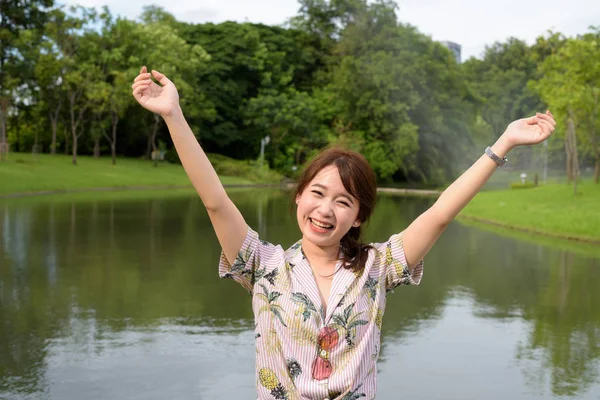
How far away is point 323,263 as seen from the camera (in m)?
2.64

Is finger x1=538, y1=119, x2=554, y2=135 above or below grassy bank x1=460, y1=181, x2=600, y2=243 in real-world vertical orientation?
above

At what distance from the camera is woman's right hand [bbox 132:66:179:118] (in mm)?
2406

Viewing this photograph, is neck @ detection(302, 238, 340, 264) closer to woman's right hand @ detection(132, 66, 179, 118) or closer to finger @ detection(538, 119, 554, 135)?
woman's right hand @ detection(132, 66, 179, 118)

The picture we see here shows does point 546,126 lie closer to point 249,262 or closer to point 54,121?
point 249,262

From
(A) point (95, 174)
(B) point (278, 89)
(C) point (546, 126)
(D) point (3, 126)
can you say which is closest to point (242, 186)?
(A) point (95, 174)

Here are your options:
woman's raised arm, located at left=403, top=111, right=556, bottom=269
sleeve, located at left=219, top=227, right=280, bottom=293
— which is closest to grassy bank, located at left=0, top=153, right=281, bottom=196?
sleeve, located at left=219, top=227, right=280, bottom=293

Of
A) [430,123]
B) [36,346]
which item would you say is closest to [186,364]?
[36,346]

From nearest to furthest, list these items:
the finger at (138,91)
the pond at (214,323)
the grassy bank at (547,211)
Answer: the finger at (138,91) → the pond at (214,323) → the grassy bank at (547,211)

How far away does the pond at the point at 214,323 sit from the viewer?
21.0 feet

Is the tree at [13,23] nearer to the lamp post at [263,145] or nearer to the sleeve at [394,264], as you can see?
the lamp post at [263,145]

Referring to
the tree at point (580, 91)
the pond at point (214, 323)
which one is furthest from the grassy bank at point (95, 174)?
the tree at point (580, 91)

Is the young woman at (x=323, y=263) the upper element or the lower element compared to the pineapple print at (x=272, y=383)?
upper

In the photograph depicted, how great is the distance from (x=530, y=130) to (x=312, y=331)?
2.88 ft

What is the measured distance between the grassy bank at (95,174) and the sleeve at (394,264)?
27.3m
